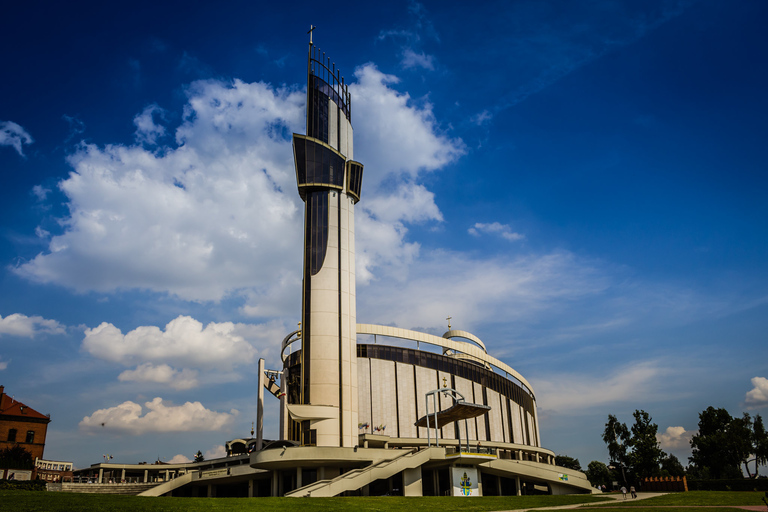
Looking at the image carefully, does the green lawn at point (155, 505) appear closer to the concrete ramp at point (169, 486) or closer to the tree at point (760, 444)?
the concrete ramp at point (169, 486)

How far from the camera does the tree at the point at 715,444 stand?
271ft

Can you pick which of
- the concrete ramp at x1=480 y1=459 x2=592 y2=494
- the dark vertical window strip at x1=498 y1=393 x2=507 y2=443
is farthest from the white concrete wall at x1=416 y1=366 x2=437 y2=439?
the concrete ramp at x1=480 y1=459 x2=592 y2=494

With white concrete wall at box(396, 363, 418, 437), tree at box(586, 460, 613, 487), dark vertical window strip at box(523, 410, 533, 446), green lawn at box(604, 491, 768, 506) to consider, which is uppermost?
white concrete wall at box(396, 363, 418, 437)

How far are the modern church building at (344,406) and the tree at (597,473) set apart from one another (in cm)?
6281

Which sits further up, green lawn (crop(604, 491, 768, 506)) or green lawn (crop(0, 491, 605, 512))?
green lawn (crop(0, 491, 605, 512))

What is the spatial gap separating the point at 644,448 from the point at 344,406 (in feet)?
150

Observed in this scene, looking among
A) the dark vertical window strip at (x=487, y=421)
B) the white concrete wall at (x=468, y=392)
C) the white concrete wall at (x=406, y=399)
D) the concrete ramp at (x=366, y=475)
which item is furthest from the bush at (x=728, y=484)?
the white concrete wall at (x=406, y=399)

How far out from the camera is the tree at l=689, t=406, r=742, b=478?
271 feet

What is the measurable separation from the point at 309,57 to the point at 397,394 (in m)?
44.9

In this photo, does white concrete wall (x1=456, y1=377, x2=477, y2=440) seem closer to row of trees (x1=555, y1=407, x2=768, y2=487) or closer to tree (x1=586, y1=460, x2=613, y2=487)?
row of trees (x1=555, y1=407, x2=768, y2=487)

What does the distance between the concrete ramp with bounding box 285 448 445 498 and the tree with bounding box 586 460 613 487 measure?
→ 100946 mm

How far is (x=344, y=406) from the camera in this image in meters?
54.2

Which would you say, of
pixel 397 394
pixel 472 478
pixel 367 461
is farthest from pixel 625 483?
pixel 367 461

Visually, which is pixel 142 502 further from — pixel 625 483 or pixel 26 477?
pixel 625 483
